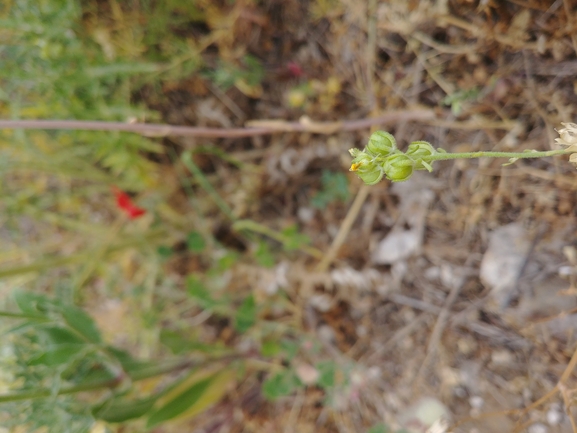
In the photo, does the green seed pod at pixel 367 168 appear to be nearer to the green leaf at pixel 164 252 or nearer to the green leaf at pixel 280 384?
the green leaf at pixel 280 384

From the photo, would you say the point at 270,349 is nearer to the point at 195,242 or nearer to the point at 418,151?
the point at 195,242

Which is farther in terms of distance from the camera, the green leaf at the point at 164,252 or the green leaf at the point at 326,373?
the green leaf at the point at 164,252

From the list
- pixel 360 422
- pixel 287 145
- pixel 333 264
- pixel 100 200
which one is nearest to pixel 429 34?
pixel 287 145

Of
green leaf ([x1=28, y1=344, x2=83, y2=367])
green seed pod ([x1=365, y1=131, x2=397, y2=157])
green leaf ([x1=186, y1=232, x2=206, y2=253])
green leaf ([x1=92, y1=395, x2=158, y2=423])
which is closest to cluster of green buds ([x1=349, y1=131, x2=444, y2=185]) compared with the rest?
green seed pod ([x1=365, y1=131, x2=397, y2=157])

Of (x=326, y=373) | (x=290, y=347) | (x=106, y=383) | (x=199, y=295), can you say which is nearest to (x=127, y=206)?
(x=199, y=295)

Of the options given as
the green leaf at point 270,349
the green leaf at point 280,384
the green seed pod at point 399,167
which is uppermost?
the green seed pod at point 399,167

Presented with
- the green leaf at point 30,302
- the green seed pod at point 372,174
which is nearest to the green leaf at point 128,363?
the green leaf at point 30,302
